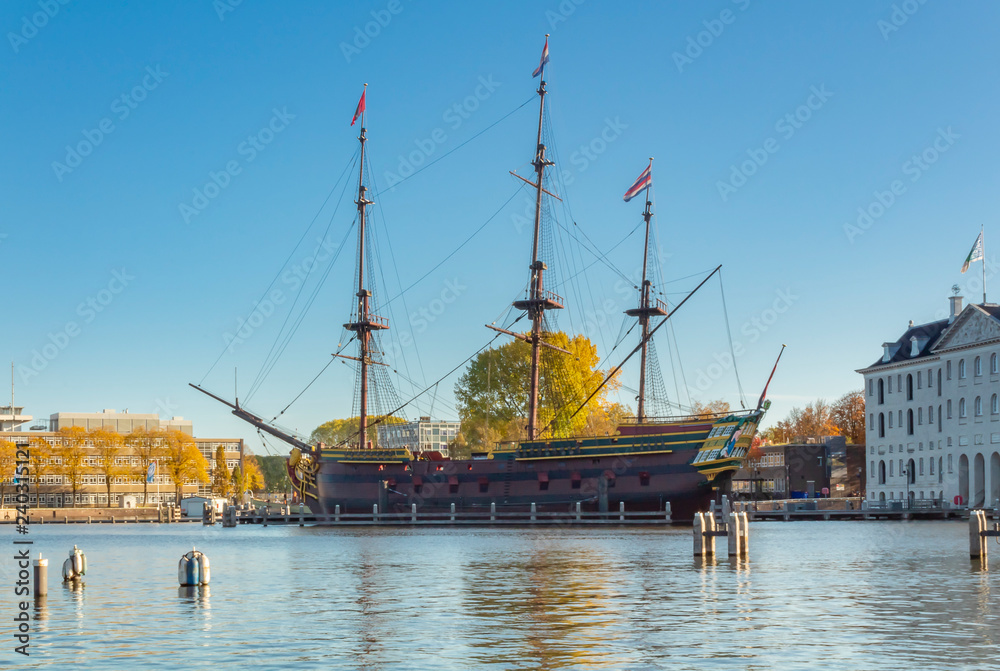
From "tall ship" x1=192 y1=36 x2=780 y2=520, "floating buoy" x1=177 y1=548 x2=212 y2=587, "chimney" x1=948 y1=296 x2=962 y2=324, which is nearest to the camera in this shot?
"floating buoy" x1=177 y1=548 x2=212 y2=587

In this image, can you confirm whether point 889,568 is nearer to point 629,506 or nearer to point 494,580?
point 494,580

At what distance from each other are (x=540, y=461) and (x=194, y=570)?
45937mm

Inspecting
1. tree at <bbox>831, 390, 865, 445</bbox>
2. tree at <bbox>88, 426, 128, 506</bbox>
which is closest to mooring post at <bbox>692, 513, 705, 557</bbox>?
tree at <bbox>831, 390, 865, 445</bbox>

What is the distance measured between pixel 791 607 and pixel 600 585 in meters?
6.43

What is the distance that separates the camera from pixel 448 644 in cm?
1827

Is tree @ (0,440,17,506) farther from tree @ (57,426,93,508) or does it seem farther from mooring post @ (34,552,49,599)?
mooring post @ (34,552,49,599)

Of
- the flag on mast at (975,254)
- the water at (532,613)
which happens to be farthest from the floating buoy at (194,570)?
the flag on mast at (975,254)

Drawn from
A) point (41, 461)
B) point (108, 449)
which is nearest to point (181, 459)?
point (108, 449)

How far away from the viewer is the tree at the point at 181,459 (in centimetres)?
13225

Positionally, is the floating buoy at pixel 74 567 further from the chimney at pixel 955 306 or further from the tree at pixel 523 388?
the chimney at pixel 955 306

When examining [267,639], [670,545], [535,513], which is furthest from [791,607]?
[535,513]

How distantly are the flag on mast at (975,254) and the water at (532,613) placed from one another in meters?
47.7

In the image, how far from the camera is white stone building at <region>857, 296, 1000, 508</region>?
8906 cm

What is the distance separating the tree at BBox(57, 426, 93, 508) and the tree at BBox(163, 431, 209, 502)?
9.23 meters
